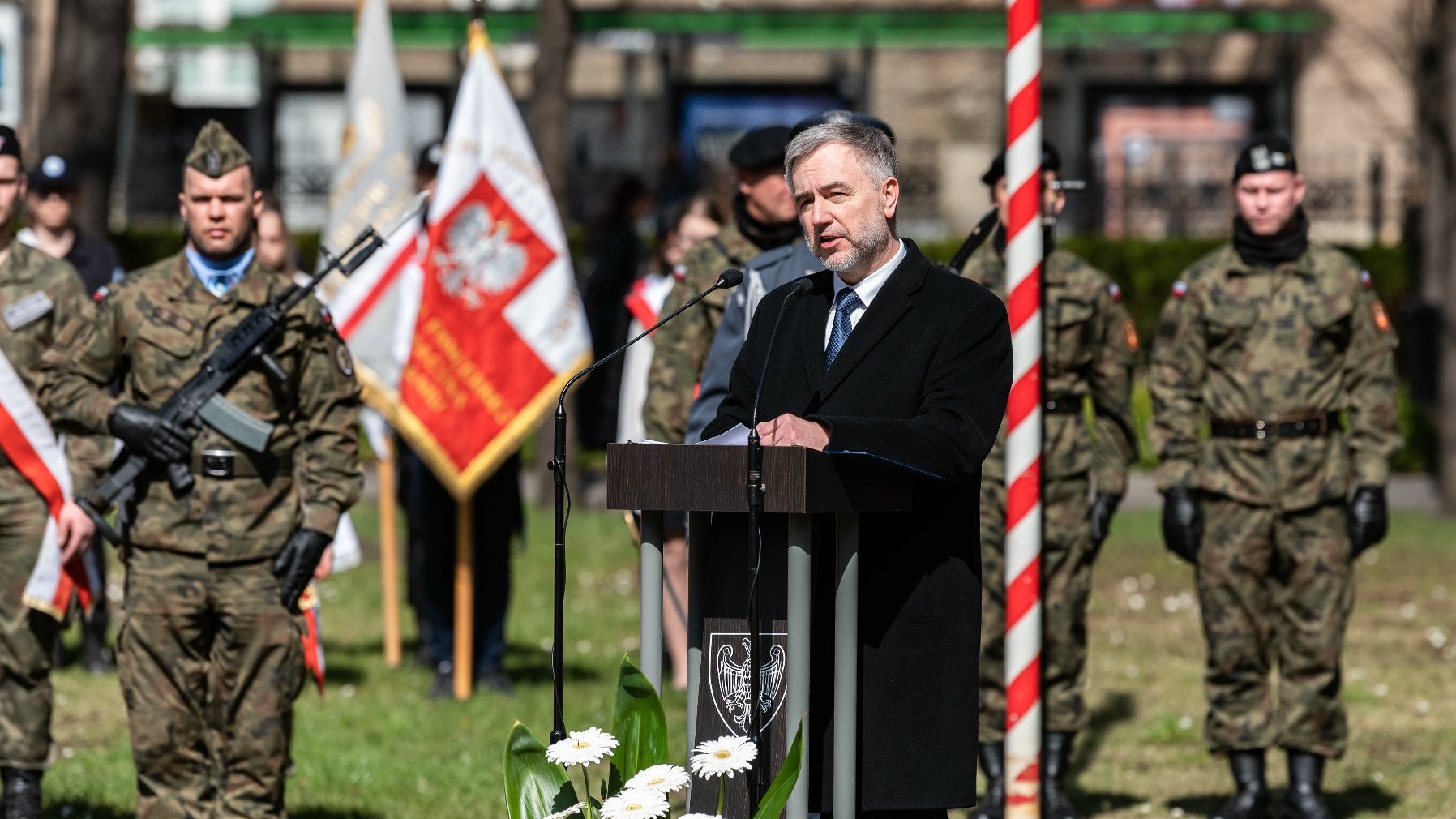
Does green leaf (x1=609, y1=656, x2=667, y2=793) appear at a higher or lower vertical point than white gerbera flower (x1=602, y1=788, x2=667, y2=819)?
higher

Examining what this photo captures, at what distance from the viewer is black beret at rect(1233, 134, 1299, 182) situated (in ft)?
24.5

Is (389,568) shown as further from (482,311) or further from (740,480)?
(740,480)

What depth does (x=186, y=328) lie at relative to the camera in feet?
21.0

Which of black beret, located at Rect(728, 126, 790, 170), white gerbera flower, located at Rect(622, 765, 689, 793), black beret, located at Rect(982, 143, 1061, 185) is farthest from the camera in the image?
black beret, located at Rect(982, 143, 1061, 185)

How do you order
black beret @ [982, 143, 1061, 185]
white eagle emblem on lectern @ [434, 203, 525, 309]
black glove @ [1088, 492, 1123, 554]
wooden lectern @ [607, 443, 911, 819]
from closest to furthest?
wooden lectern @ [607, 443, 911, 819], black beret @ [982, 143, 1061, 185], black glove @ [1088, 492, 1123, 554], white eagle emblem on lectern @ [434, 203, 525, 309]

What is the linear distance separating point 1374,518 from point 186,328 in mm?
4154

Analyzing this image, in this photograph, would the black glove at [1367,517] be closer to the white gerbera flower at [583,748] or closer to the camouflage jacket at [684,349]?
the camouflage jacket at [684,349]

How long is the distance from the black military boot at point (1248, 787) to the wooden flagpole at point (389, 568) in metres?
4.89

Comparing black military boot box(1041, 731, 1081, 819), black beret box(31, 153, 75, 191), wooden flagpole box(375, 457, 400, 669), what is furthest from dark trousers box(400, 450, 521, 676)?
black military boot box(1041, 731, 1081, 819)

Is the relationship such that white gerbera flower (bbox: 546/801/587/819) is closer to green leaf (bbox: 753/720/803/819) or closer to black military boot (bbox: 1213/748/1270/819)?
green leaf (bbox: 753/720/803/819)

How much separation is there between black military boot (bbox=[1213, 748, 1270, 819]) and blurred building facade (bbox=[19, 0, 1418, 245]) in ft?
50.1

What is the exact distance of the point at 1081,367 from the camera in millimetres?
7887

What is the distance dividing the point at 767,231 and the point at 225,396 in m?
2.08

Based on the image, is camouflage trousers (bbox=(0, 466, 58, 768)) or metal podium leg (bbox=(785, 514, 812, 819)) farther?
camouflage trousers (bbox=(0, 466, 58, 768))
